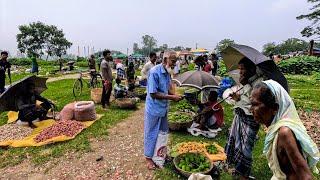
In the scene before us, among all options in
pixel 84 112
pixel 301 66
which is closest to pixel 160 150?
pixel 84 112

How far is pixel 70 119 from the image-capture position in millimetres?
8156

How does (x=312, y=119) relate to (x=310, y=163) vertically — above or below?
below

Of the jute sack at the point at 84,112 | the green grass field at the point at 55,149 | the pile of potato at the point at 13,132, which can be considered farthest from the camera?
the jute sack at the point at 84,112

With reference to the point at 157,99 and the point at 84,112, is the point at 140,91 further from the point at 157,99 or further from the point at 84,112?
the point at 157,99

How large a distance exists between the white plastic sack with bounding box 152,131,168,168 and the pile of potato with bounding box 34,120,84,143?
276 centimetres

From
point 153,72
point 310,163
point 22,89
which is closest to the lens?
point 310,163

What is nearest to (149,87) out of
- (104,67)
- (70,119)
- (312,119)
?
(70,119)

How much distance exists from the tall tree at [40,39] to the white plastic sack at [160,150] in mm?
48349

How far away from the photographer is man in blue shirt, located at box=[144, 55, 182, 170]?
15.2ft

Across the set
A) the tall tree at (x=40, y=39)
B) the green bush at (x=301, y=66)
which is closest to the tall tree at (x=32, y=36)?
the tall tree at (x=40, y=39)

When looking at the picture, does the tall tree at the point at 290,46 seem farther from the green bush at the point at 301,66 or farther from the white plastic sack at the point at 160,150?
the white plastic sack at the point at 160,150

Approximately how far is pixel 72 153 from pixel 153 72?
272cm

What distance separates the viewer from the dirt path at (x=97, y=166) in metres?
5.16

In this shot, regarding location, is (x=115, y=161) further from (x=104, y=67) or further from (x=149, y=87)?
(x=104, y=67)
